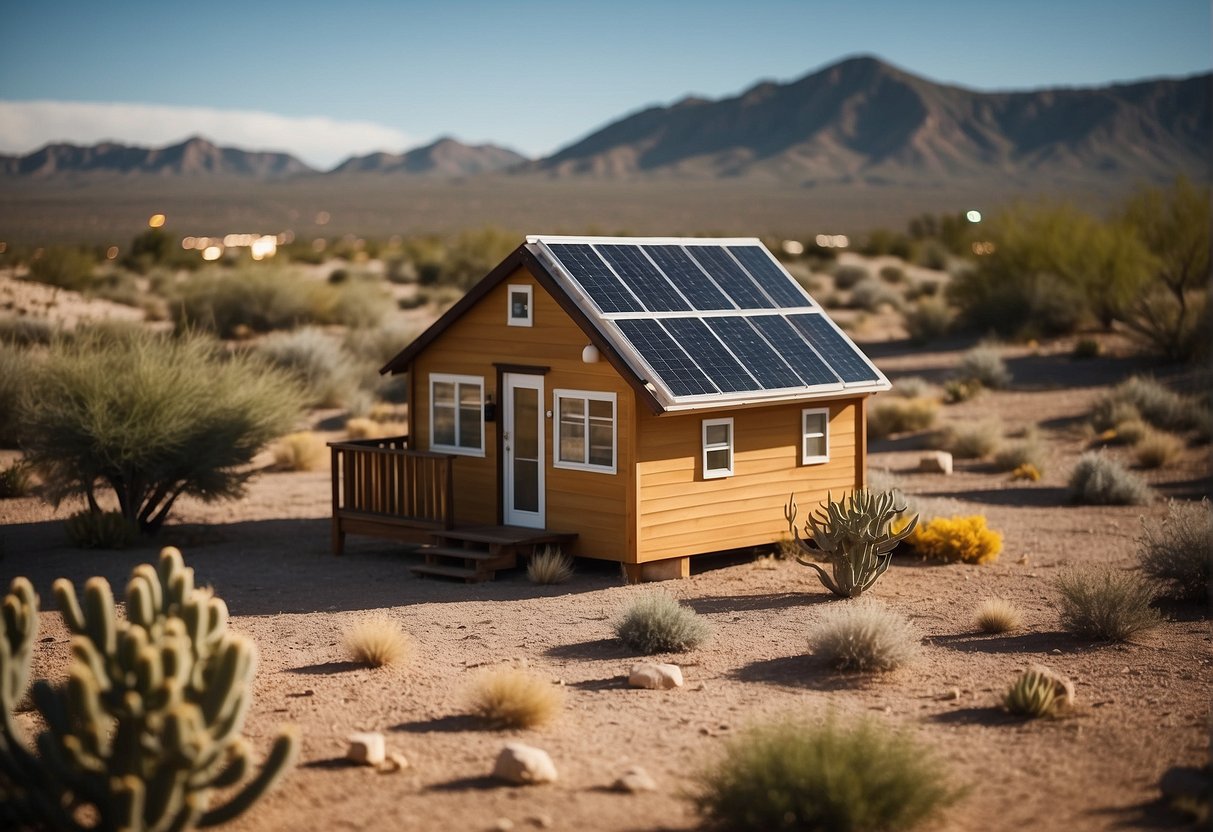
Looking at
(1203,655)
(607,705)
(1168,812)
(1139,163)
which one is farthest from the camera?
(1139,163)

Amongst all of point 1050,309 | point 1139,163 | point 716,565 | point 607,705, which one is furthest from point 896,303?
point 1139,163

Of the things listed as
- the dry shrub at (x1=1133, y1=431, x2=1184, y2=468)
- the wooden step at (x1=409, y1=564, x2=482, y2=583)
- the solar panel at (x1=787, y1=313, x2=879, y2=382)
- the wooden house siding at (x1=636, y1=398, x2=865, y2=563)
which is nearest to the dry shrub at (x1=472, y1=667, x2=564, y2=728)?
the wooden house siding at (x1=636, y1=398, x2=865, y2=563)

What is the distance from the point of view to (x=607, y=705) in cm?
1045

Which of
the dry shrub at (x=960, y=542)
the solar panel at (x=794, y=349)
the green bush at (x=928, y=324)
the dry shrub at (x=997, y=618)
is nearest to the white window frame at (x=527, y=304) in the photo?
the solar panel at (x=794, y=349)

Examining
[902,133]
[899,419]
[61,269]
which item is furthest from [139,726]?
[902,133]

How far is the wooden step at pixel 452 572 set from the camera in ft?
51.4

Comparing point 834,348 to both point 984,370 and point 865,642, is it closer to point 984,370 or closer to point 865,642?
point 865,642

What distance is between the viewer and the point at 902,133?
550 feet

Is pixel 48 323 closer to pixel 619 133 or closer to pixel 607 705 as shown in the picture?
pixel 607 705

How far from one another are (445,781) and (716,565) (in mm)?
8420

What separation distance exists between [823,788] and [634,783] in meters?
1.29

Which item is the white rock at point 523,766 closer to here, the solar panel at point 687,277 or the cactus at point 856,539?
the cactus at point 856,539

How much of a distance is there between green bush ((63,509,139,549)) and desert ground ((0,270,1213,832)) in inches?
11.1

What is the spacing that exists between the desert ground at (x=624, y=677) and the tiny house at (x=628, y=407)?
0.75 metres
